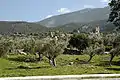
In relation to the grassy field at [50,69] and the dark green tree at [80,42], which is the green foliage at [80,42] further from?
the grassy field at [50,69]

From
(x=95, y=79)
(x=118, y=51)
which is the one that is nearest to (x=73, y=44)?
(x=118, y=51)

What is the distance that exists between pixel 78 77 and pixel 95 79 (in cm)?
129

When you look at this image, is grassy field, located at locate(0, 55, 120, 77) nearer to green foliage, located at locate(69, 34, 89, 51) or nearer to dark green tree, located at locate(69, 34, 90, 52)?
dark green tree, located at locate(69, 34, 90, 52)

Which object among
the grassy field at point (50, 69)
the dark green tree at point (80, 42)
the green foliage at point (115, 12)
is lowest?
the dark green tree at point (80, 42)

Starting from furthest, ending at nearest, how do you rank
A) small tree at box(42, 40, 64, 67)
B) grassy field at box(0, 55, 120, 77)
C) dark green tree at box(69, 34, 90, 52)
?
dark green tree at box(69, 34, 90, 52)
small tree at box(42, 40, 64, 67)
grassy field at box(0, 55, 120, 77)

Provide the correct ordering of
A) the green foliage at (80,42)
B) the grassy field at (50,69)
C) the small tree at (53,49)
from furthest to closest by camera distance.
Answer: the green foliage at (80,42) → the small tree at (53,49) → the grassy field at (50,69)

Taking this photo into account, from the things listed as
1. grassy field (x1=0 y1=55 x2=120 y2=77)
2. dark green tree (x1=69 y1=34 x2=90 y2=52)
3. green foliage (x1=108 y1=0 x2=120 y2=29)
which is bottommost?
dark green tree (x1=69 y1=34 x2=90 y2=52)

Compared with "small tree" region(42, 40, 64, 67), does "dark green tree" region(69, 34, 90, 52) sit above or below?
below

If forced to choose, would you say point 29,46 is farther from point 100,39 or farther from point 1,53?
point 100,39

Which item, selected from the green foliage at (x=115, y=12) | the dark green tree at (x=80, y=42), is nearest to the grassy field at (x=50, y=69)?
the green foliage at (x=115, y=12)

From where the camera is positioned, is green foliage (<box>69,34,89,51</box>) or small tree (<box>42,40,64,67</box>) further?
green foliage (<box>69,34,89,51</box>)

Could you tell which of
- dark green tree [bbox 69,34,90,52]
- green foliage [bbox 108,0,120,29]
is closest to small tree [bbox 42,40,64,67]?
green foliage [bbox 108,0,120,29]

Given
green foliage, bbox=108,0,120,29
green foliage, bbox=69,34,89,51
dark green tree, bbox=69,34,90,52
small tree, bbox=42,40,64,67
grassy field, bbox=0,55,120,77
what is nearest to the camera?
green foliage, bbox=108,0,120,29

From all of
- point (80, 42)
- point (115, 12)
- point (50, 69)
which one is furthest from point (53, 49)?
point (80, 42)
